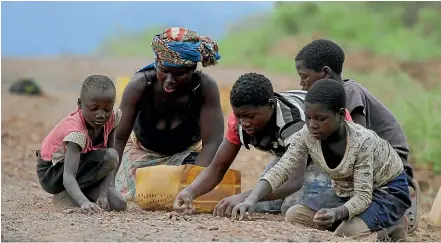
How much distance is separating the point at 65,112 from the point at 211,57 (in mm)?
8742

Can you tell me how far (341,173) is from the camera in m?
5.37

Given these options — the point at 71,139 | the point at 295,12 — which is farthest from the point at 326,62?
the point at 295,12

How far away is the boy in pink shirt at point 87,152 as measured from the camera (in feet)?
19.2

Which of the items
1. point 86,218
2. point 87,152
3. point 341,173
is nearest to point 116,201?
→ point 87,152

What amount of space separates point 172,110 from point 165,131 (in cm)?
20

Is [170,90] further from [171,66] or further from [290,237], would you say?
[290,237]

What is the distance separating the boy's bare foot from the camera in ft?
20.1

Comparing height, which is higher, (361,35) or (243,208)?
(361,35)

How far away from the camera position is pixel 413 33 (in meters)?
20.5

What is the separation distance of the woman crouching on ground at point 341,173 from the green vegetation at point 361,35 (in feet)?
23.1

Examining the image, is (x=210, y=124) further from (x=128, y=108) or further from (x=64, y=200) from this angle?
(x=64, y=200)

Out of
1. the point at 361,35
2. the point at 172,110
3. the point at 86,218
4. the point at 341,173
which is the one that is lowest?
the point at 86,218

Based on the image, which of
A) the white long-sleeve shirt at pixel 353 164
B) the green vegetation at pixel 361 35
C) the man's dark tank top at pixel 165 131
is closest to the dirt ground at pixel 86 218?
the white long-sleeve shirt at pixel 353 164

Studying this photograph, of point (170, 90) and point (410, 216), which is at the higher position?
point (170, 90)
